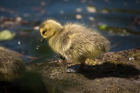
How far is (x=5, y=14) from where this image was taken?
13.4 ft

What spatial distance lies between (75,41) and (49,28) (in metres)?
0.26

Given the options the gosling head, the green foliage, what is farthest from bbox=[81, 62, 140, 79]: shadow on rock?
the green foliage

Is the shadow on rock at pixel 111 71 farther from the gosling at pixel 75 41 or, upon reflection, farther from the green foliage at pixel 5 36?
the green foliage at pixel 5 36

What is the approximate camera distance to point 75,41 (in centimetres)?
159

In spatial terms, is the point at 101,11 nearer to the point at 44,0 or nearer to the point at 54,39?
the point at 44,0

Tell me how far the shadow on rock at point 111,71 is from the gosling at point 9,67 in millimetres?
497

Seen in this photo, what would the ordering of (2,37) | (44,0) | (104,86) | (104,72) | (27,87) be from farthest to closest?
1. (44,0)
2. (2,37)
3. (104,72)
4. (104,86)
5. (27,87)

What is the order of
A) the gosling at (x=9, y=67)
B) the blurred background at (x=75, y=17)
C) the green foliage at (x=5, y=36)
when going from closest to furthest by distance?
the gosling at (x=9, y=67), the green foliage at (x=5, y=36), the blurred background at (x=75, y=17)

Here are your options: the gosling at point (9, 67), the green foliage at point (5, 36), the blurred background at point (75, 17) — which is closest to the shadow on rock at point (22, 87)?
the gosling at point (9, 67)

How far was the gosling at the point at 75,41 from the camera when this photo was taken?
5.17ft

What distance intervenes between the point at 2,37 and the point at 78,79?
173 cm

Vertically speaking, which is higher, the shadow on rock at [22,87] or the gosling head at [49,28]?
the gosling head at [49,28]

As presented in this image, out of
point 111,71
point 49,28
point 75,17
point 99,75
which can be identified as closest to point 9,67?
point 49,28

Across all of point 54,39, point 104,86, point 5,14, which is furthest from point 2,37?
point 104,86
